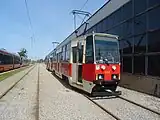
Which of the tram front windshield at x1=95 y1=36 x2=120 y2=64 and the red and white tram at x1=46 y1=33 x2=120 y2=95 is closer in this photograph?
the red and white tram at x1=46 y1=33 x2=120 y2=95

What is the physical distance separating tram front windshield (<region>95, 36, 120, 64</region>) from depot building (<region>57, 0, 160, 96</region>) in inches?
83.3

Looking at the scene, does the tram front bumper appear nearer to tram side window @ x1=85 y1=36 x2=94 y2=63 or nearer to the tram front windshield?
the tram front windshield

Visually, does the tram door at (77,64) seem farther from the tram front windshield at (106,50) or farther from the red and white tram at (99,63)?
the tram front windshield at (106,50)

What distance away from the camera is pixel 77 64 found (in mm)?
13469

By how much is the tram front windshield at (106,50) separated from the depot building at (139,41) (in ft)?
6.94

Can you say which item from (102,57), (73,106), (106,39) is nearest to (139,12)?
(106,39)

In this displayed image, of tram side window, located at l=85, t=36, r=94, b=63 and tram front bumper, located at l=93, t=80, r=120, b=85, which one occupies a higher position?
tram side window, located at l=85, t=36, r=94, b=63

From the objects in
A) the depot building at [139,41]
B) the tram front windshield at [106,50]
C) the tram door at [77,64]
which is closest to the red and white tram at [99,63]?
the tram front windshield at [106,50]

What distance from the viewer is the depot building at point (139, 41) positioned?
492 inches

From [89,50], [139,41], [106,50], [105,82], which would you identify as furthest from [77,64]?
[139,41]

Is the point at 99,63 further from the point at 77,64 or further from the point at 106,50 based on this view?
the point at 77,64

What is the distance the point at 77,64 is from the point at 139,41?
393 centimetres

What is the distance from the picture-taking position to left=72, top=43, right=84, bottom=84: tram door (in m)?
13.1

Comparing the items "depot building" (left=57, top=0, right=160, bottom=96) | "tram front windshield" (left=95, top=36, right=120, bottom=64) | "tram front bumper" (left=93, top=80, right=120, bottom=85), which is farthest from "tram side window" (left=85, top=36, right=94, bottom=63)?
"depot building" (left=57, top=0, right=160, bottom=96)
